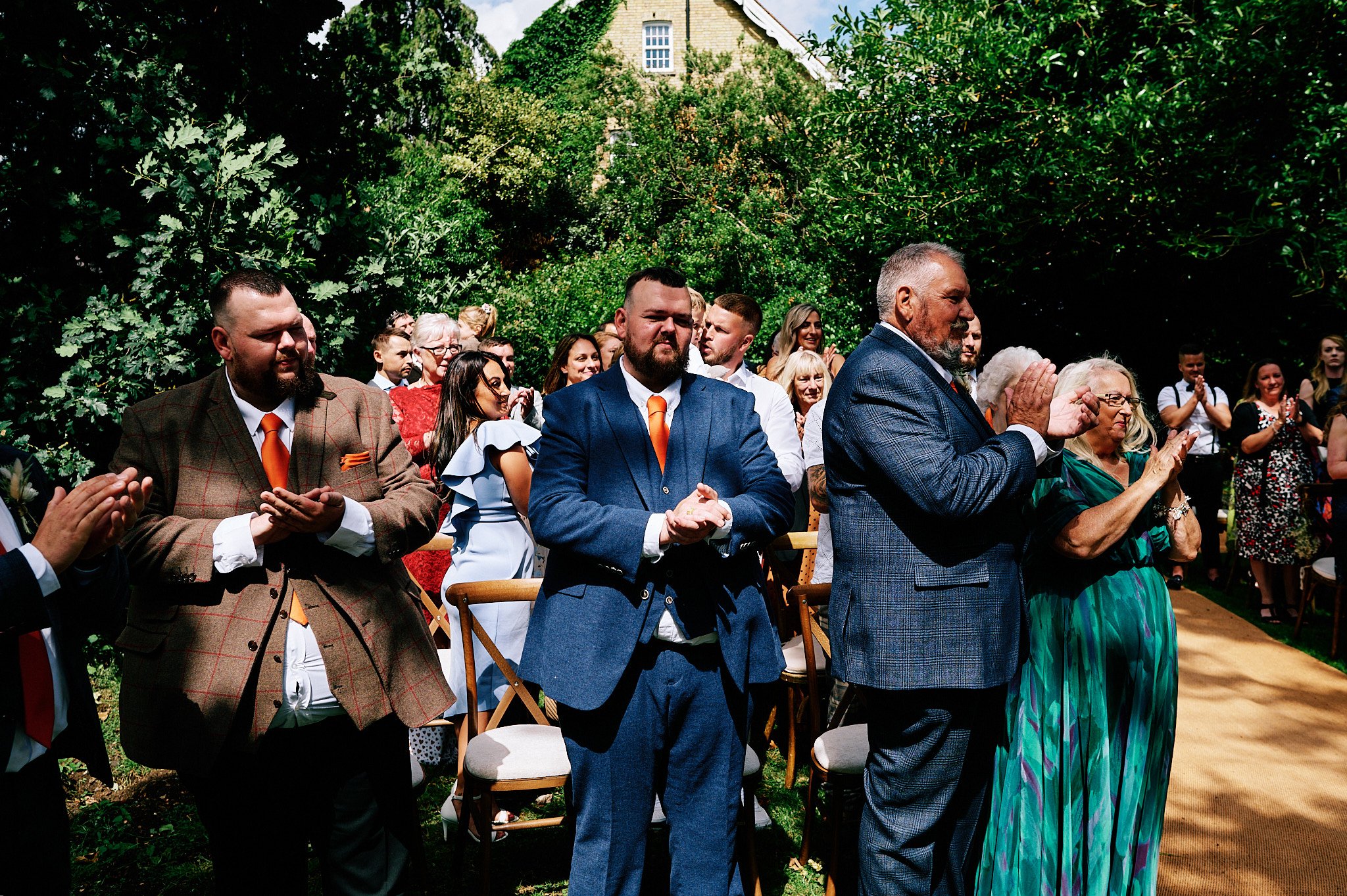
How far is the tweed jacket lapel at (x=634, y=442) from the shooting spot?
2916 mm

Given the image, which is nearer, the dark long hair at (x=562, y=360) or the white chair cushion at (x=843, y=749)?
the white chair cushion at (x=843, y=749)

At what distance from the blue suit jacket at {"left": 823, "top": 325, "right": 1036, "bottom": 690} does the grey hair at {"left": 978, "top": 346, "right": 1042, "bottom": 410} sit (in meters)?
0.50

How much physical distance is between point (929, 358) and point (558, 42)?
2342 centimetres

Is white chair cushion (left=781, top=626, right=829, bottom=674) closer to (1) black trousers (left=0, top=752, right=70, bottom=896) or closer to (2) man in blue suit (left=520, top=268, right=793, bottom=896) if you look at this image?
(2) man in blue suit (left=520, top=268, right=793, bottom=896)

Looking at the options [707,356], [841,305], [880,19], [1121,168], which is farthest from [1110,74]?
[707,356]

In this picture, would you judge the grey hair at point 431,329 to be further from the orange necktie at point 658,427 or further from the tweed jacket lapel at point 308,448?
the orange necktie at point 658,427

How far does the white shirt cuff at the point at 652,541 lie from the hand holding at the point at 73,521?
1.32 meters

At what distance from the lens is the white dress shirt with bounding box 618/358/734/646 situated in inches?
107

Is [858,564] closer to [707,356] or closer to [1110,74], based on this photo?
[707,356]

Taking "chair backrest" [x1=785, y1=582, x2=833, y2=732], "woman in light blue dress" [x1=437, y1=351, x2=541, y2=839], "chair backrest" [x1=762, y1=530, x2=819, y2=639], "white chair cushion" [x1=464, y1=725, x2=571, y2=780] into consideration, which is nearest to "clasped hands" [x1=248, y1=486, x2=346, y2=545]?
"white chair cushion" [x1=464, y1=725, x2=571, y2=780]

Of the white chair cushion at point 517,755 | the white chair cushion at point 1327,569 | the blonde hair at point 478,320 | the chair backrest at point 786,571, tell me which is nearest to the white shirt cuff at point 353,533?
the white chair cushion at point 517,755

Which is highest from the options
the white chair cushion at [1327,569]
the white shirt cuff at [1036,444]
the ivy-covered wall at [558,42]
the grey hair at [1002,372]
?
the ivy-covered wall at [558,42]

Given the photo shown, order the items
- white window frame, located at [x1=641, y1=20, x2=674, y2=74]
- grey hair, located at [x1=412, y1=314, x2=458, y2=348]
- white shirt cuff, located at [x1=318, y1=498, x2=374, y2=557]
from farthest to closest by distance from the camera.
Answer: white window frame, located at [x1=641, y1=20, x2=674, y2=74] → grey hair, located at [x1=412, y1=314, x2=458, y2=348] → white shirt cuff, located at [x1=318, y1=498, x2=374, y2=557]

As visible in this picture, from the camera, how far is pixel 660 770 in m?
2.94
